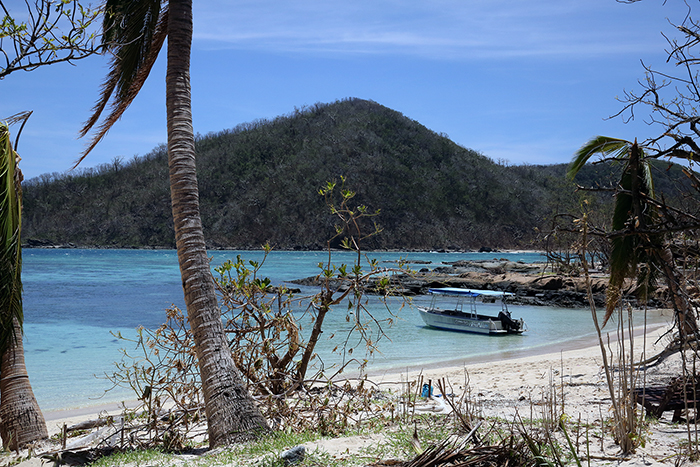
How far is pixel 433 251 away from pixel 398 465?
96.0 metres

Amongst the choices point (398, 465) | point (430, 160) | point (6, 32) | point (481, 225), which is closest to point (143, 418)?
point (398, 465)

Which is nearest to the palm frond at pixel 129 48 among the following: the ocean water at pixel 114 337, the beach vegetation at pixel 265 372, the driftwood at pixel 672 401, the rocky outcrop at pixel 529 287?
the beach vegetation at pixel 265 372

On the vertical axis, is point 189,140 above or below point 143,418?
above

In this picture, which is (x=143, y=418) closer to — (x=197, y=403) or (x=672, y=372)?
(x=197, y=403)

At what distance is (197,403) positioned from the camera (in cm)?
592

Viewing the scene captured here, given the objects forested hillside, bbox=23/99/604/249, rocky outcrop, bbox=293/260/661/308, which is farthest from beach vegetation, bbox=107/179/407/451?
forested hillside, bbox=23/99/604/249

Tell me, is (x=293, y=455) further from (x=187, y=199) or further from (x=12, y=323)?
(x=12, y=323)

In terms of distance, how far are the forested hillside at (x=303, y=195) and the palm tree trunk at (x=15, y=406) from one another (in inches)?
3408

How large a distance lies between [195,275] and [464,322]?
54.7 ft

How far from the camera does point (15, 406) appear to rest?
589cm

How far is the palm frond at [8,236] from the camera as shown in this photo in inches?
208

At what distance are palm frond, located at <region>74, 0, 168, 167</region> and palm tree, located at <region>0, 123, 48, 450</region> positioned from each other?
929 mm

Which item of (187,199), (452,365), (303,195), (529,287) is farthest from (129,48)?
(303,195)

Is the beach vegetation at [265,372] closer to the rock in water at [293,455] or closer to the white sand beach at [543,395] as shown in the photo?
the white sand beach at [543,395]
